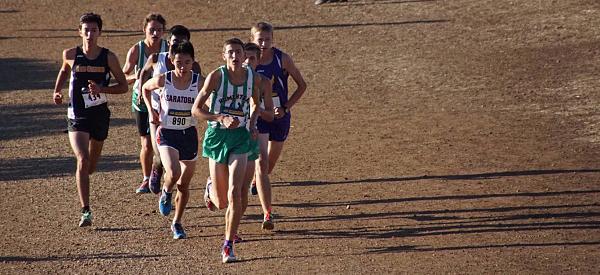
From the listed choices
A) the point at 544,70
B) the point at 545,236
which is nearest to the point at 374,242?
the point at 545,236

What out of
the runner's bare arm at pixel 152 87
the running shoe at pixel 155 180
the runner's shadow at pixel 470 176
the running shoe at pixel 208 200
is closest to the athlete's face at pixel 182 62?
the runner's bare arm at pixel 152 87

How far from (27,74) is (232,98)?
12.2 metres

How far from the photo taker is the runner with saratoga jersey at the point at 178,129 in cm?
1198

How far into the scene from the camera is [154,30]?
13.6 metres

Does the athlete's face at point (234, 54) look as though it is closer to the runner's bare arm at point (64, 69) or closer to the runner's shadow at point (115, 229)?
the runner's bare arm at point (64, 69)

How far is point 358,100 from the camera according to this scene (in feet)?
65.0

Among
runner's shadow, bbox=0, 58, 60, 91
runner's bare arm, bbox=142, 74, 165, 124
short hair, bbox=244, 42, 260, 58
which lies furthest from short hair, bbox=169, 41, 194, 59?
runner's shadow, bbox=0, 58, 60, 91

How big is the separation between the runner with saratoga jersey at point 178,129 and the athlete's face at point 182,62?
A: 0.04 ft

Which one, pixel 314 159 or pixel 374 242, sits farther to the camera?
pixel 314 159

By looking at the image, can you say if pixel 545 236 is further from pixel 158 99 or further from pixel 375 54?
pixel 375 54

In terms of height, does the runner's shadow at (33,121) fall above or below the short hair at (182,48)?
below

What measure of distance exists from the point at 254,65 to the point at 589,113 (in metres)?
8.03

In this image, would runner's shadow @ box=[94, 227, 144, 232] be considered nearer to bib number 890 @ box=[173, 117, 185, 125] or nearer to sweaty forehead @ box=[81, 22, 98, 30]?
bib number 890 @ box=[173, 117, 185, 125]

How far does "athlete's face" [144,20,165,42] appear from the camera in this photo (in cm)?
1355
